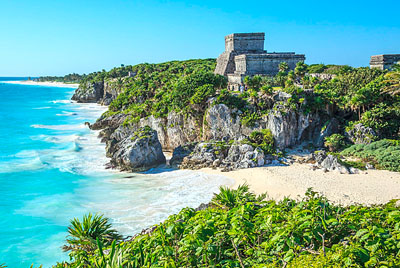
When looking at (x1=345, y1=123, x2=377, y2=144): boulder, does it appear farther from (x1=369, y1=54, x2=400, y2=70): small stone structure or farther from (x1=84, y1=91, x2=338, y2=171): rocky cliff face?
(x1=369, y1=54, x2=400, y2=70): small stone structure

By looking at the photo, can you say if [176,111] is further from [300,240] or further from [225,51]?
[300,240]

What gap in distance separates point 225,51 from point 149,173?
2736cm

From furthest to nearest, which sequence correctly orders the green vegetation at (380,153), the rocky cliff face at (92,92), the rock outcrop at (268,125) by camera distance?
the rocky cliff face at (92,92) < the rock outcrop at (268,125) < the green vegetation at (380,153)

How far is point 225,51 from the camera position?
4469cm

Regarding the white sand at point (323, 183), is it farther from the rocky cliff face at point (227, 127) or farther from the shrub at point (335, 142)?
the rocky cliff face at point (227, 127)

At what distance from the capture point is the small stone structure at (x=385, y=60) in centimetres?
3366

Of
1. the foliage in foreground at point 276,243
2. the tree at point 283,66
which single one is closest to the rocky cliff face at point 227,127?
the tree at point 283,66

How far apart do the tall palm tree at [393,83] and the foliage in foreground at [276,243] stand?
70.1 ft

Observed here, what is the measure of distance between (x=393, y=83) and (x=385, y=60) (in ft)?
35.6

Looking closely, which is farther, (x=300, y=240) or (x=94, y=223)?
(x=94, y=223)

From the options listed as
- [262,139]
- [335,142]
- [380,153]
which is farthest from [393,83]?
[262,139]

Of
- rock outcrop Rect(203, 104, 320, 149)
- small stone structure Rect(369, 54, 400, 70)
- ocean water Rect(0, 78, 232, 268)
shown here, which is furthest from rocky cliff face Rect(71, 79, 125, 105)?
small stone structure Rect(369, 54, 400, 70)

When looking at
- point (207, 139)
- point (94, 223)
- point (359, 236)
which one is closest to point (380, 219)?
point (359, 236)

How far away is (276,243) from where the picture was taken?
5.62 meters
